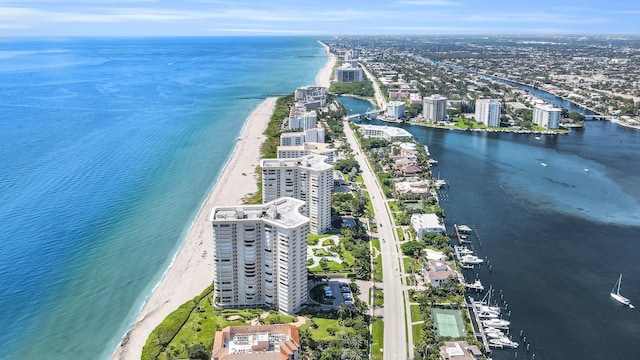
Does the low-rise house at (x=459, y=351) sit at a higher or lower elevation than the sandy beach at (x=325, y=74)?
lower

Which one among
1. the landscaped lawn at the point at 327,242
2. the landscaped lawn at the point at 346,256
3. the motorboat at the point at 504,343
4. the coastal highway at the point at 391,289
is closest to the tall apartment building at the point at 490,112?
the coastal highway at the point at 391,289

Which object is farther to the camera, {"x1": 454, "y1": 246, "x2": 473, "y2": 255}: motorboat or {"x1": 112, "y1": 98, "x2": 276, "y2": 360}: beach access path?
{"x1": 454, "y1": 246, "x2": 473, "y2": 255}: motorboat

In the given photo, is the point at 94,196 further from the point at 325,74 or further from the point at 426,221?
the point at 325,74

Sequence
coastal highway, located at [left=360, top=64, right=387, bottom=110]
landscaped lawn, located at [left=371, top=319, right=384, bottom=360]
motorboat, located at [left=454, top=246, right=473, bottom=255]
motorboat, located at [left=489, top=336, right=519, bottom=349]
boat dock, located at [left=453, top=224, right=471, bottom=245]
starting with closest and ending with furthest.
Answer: landscaped lawn, located at [left=371, top=319, right=384, bottom=360] < motorboat, located at [left=489, top=336, right=519, bottom=349] < motorboat, located at [left=454, top=246, right=473, bottom=255] < boat dock, located at [left=453, top=224, right=471, bottom=245] < coastal highway, located at [left=360, top=64, right=387, bottom=110]

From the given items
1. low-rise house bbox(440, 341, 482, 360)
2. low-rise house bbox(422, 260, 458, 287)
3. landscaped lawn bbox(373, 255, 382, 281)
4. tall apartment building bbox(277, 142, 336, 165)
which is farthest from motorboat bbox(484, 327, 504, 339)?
tall apartment building bbox(277, 142, 336, 165)

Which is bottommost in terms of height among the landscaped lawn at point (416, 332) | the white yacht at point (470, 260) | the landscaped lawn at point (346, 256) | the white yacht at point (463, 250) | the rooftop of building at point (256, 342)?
the landscaped lawn at point (416, 332)

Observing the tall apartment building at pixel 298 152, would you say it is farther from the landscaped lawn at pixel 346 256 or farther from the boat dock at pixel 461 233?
the boat dock at pixel 461 233

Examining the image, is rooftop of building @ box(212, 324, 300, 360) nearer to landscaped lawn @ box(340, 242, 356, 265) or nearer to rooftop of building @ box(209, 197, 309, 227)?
rooftop of building @ box(209, 197, 309, 227)
